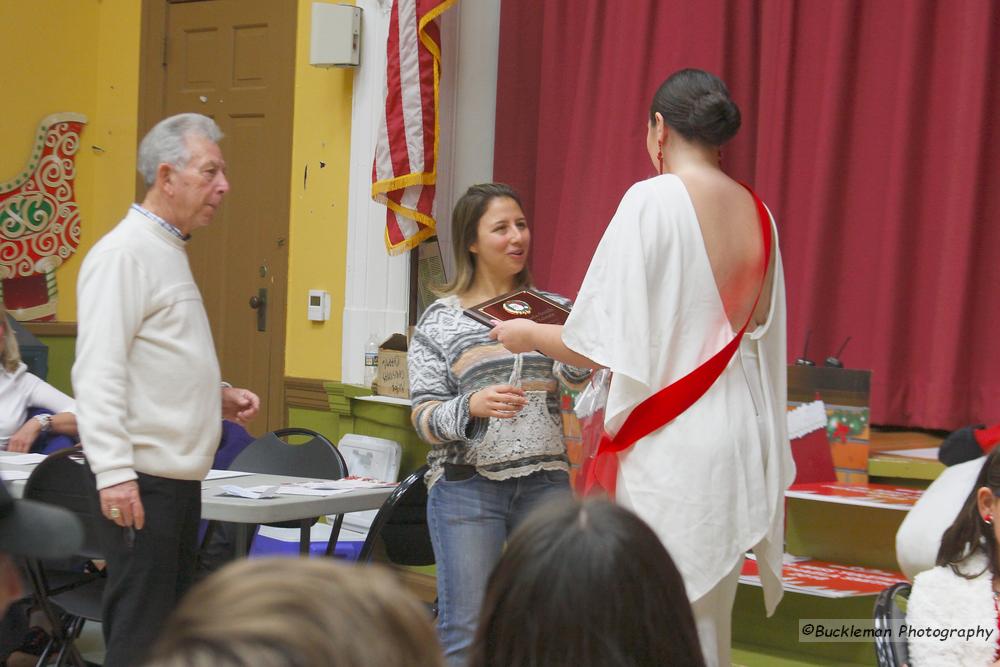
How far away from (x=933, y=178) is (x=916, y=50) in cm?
46

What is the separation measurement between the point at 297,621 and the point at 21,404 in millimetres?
4765

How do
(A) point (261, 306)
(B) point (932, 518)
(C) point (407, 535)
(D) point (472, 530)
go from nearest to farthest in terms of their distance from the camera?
(B) point (932, 518)
(D) point (472, 530)
(C) point (407, 535)
(A) point (261, 306)

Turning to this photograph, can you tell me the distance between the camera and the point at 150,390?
2777 millimetres

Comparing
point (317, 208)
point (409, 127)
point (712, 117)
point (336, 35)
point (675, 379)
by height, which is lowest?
point (675, 379)

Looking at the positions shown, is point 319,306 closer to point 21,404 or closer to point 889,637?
point 21,404

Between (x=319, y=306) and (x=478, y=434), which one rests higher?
(x=319, y=306)

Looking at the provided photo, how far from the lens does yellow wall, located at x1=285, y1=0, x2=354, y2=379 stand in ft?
19.2

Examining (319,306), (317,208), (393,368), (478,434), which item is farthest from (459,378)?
(317,208)

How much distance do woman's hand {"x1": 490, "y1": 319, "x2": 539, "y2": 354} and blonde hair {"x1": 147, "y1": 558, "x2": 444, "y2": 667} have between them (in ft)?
6.29

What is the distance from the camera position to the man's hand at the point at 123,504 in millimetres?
2688

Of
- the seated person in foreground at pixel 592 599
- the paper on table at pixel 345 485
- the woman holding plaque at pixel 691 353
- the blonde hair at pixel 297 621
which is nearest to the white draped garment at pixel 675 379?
the woman holding plaque at pixel 691 353

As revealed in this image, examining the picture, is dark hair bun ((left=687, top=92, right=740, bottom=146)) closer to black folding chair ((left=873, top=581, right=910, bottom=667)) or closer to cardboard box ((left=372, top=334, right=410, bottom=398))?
black folding chair ((left=873, top=581, right=910, bottom=667))

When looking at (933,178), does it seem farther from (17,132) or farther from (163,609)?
(17,132)

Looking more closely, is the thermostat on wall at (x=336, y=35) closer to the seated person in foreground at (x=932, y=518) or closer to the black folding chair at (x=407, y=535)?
the black folding chair at (x=407, y=535)
